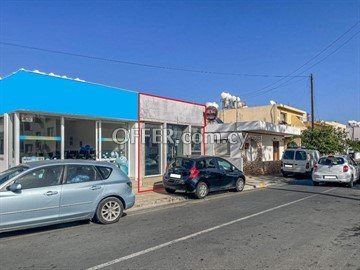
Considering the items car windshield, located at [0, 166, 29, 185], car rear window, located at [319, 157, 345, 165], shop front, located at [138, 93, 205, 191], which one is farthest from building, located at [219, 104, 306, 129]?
car windshield, located at [0, 166, 29, 185]

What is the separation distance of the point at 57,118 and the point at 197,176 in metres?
5.31

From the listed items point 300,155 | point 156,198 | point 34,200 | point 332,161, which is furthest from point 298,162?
point 34,200

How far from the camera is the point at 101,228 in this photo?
8.15 meters

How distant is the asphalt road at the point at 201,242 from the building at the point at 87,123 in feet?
15.0

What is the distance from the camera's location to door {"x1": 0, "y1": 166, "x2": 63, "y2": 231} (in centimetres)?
700

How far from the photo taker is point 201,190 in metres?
13.1

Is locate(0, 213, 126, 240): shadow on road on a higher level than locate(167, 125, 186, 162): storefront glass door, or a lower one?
lower

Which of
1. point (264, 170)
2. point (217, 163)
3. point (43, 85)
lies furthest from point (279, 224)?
point (264, 170)

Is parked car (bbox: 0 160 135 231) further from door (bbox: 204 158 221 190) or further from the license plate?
door (bbox: 204 158 221 190)

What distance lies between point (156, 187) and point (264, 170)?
37.4 ft

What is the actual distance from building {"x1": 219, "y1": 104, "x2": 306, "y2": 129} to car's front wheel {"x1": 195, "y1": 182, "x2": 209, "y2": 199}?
68.9 ft

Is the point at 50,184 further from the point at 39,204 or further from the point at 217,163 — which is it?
the point at 217,163

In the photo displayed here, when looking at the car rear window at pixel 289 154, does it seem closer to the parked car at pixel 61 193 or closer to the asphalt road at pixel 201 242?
the asphalt road at pixel 201 242

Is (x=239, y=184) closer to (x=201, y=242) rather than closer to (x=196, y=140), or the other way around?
(x=196, y=140)
